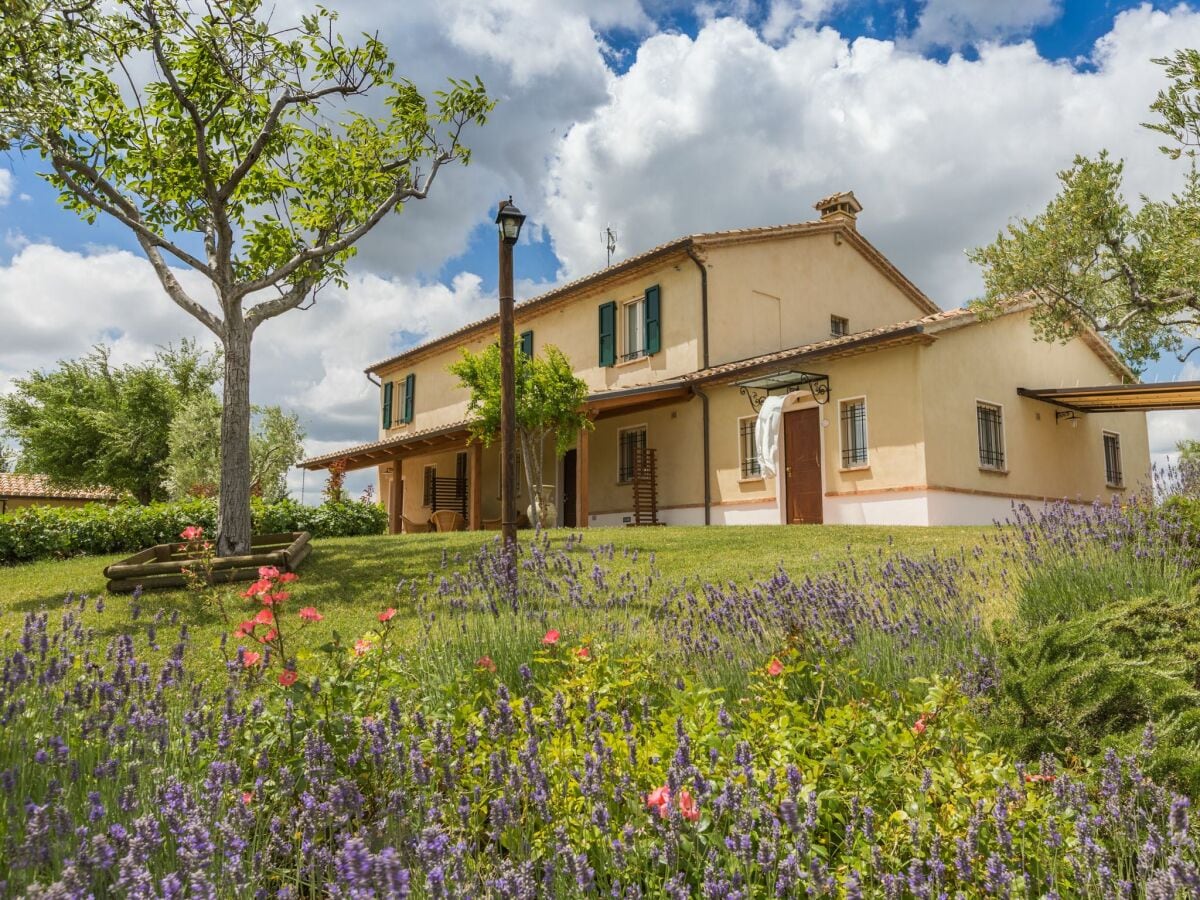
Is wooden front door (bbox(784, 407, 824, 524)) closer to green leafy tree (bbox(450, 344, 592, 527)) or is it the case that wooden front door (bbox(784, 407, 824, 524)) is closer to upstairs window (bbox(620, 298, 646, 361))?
green leafy tree (bbox(450, 344, 592, 527))

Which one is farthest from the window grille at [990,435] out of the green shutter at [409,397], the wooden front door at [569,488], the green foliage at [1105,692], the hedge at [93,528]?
the green shutter at [409,397]

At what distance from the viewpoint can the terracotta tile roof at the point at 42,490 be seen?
37188 mm

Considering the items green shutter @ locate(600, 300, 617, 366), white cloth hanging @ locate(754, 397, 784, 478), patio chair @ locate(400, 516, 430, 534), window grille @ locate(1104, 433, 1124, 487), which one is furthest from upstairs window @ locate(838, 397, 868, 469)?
patio chair @ locate(400, 516, 430, 534)

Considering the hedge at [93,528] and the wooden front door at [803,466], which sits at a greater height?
the wooden front door at [803,466]

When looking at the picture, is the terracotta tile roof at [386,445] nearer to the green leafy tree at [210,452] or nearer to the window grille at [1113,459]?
the green leafy tree at [210,452]

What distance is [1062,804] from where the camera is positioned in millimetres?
2729

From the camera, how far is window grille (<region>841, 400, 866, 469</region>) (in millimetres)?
15531

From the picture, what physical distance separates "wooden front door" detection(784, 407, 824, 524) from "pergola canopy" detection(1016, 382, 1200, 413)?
4509 millimetres

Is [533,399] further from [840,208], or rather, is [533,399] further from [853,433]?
[840,208]

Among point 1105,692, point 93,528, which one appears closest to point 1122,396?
point 1105,692

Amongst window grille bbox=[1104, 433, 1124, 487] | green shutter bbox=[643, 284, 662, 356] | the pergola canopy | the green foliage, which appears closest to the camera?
the green foliage

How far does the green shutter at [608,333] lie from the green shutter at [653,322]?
1.15 metres

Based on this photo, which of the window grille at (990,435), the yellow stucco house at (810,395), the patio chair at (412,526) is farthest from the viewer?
the patio chair at (412,526)

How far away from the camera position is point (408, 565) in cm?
1128
